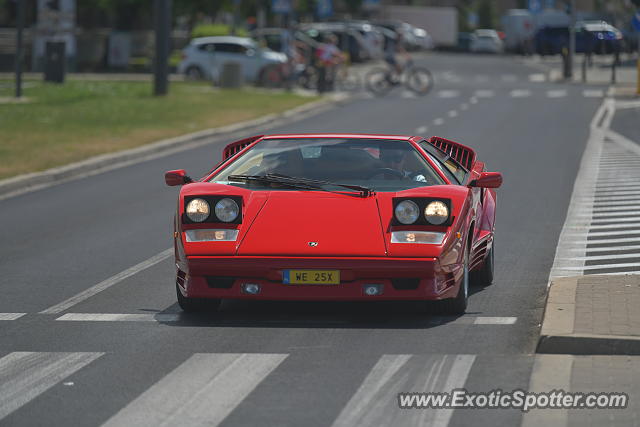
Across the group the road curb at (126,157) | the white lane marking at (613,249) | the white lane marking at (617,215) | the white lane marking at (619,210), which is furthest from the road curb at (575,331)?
the road curb at (126,157)

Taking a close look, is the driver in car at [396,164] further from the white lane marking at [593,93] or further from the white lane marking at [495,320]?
the white lane marking at [593,93]

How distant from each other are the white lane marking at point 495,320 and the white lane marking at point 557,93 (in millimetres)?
35526

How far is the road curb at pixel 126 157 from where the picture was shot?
2025 cm

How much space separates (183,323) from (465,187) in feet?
7.22

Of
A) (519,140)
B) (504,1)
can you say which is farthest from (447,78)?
(504,1)

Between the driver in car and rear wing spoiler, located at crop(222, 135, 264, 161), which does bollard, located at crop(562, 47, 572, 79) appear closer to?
rear wing spoiler, located at crop(222, 135, 264, 161)

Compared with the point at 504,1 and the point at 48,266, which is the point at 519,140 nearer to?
the point at 48,266

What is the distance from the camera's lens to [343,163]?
10.5m

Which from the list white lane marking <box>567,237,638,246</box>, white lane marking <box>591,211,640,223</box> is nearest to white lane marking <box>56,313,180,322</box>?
white lane marking <box>567,237,638,246</box>

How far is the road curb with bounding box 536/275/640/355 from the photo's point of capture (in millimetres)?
8234

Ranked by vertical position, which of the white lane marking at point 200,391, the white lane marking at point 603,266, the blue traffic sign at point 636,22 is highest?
the blue traffic sign at point 636,22

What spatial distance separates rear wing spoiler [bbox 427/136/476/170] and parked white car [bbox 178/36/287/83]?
3885cm

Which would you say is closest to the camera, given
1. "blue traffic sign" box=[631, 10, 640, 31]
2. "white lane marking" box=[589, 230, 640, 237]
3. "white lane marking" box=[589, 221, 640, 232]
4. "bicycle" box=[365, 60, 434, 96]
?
"white lane marking" box=[589, 230, 640, 237]

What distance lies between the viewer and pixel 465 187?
10.2m
